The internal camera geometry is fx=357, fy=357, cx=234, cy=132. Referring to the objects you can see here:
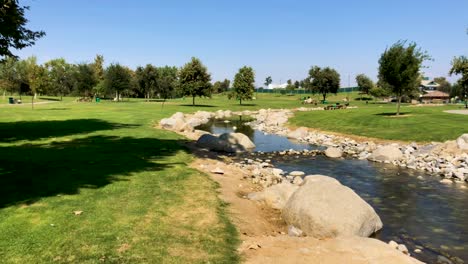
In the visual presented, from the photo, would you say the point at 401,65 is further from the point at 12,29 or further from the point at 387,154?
the point at 12,29

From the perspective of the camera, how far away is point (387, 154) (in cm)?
2506

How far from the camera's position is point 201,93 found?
247 ft

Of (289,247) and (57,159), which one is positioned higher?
(57,159)

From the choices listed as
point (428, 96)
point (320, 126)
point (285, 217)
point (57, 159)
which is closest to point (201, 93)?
point (320, 126)

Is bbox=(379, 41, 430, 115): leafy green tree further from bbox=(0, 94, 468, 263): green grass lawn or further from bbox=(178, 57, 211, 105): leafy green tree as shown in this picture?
bbox=(178, 57, 211, 105): leafy green tree

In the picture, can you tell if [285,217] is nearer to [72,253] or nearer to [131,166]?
[72,253]

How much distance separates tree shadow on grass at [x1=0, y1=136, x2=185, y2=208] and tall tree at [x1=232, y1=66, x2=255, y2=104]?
2410 inches

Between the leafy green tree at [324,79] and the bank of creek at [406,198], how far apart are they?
257 ft

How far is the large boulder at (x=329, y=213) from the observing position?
35.1 feet

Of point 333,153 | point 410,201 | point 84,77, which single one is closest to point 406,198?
point 410,201

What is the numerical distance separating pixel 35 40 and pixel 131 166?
1797 centimetres

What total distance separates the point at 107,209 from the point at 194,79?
215ft

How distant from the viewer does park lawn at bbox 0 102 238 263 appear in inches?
328

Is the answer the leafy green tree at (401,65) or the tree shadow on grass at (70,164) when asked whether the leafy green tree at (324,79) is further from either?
the tree shadow on grass at (70,164)
